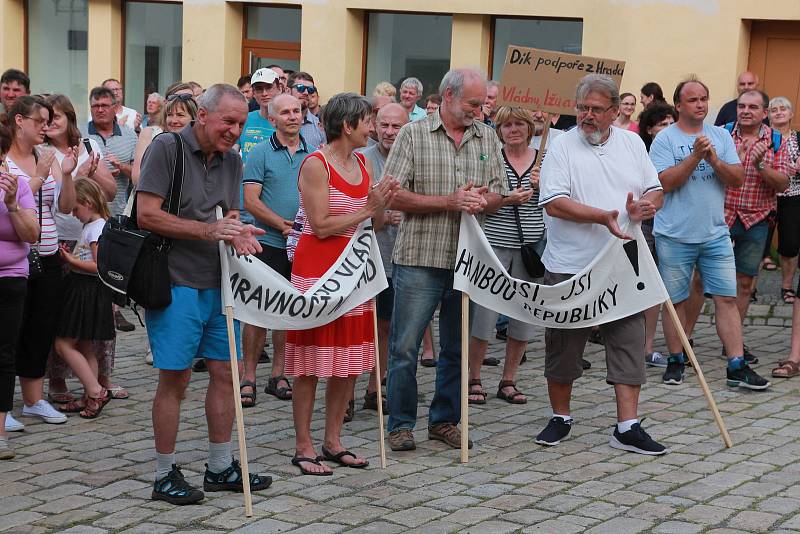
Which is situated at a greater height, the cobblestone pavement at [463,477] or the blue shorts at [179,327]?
the blue shorts at [179,327]

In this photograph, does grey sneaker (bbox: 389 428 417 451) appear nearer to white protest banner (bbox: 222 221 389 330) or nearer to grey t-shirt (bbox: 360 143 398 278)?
white protest banner (bbox: 222 221 389 330)

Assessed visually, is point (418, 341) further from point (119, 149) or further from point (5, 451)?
point (119, 149)

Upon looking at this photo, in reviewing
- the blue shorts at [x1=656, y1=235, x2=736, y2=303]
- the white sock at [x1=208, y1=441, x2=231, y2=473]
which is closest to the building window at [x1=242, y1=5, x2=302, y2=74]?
the blue shorts at [x1=656, y1=235, x2=736, y2=303]

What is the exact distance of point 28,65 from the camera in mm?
20484

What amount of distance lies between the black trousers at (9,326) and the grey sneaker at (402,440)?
2.23 m

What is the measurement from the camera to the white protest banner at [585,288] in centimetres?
747

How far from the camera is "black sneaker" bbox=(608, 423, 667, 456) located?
290 inches

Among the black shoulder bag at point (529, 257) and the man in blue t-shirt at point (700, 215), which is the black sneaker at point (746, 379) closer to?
the man in blue t-shirt at point (700, 215)

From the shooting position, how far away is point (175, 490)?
6.24 m

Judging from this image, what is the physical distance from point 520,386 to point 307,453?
8.99ft

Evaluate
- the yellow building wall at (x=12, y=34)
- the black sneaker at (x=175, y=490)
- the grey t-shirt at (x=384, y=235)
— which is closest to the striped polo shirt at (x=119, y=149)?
the grey t-shirt at (x=384, y=235)

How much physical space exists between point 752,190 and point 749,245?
46 cm

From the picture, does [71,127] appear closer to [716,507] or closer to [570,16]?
[716,507]

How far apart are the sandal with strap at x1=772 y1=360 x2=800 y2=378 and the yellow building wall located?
46.5ft
